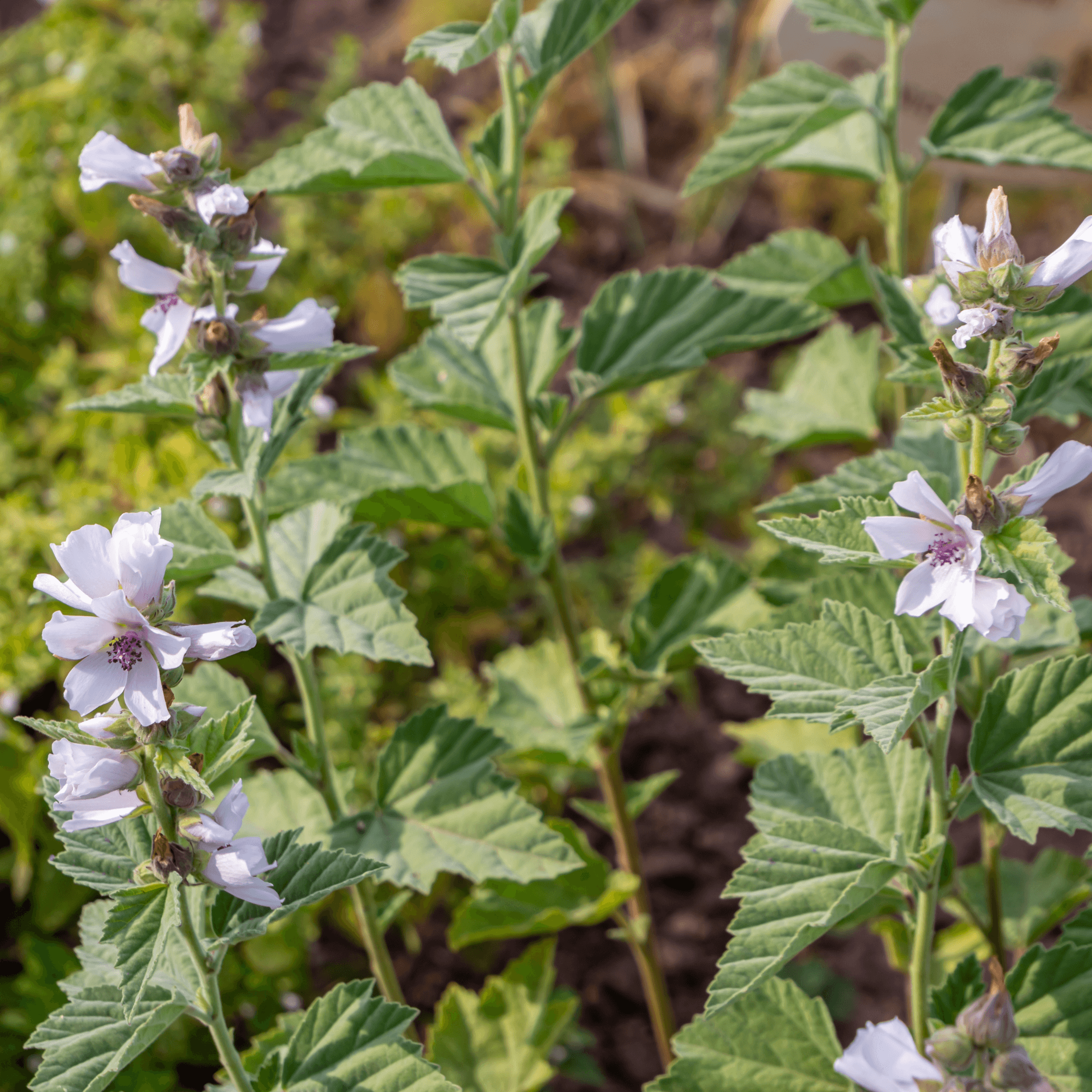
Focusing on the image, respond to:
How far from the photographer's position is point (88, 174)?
3.64ft

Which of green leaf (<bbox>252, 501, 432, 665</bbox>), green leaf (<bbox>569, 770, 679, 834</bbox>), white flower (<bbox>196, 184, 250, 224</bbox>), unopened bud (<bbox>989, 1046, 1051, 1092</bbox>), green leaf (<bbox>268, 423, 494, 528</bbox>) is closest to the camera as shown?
unopened bud (<bbox>989, 1046, 1051, 1092</bbox>)

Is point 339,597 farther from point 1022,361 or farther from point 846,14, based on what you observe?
point 846,14

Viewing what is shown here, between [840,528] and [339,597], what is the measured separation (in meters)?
0.56

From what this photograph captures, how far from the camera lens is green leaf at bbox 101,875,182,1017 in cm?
89

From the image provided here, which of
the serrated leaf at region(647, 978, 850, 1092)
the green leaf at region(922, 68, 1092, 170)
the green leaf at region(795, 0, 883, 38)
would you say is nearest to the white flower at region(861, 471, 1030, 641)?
the serrated leaf at region(647, 978, 850, 1092)

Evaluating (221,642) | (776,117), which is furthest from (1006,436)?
(776,117)

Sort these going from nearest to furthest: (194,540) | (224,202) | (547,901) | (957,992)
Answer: (224,202) < (957,992) < (194,540) < (547,901)

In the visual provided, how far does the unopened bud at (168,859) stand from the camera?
3.01 feet

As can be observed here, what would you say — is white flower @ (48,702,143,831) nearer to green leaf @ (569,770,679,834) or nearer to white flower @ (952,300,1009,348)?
white flower @ (952,300,1009,348)

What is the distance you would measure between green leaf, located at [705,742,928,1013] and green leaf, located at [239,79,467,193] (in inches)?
33.2

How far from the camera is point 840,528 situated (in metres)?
0.99

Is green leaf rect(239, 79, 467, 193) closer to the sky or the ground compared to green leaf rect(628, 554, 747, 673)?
closer to the sky

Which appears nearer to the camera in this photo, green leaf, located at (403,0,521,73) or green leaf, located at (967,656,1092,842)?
green leaf, located at (967,656,1092,842)

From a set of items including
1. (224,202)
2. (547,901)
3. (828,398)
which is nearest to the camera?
(224,202)
